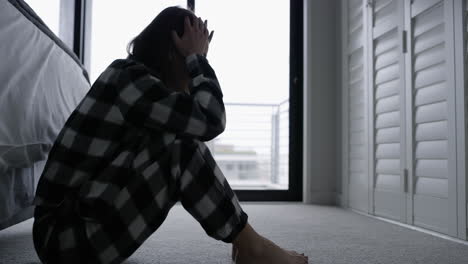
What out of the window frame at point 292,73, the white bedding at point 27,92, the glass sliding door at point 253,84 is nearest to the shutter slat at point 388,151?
the window frame at point 292,73

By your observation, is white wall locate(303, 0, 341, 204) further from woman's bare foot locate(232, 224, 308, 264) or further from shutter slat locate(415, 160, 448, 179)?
woman's bare foot locate(232, 224, 308, 264)

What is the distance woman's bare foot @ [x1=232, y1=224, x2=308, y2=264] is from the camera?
1.00 m

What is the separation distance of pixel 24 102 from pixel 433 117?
1541 mm

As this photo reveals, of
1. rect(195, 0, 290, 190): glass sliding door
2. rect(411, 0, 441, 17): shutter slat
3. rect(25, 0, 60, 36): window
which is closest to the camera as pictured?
rect(411, 0, 441, 17): shutter slat

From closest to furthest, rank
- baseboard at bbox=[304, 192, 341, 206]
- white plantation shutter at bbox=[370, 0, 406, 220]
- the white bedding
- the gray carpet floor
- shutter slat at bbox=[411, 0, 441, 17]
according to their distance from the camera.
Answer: the white bedding, the gray carpet floor, shutter slat at bbox=[411, 0, 441, 17], white plantation shutter at bbox=[370, 0, 406, 220], baseboard at bbox=[304, 192, 341, 206]

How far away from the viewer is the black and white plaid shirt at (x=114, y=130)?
0.87 meters

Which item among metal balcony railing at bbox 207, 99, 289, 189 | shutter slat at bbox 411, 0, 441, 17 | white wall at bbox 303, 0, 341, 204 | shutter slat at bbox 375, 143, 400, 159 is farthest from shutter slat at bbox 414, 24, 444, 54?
metal balcony railing at bbox 207, 99, 289, 189

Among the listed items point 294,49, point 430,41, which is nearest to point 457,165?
point 430,41

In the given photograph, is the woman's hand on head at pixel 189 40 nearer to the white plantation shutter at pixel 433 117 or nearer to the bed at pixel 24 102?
the bed at pixel 24 102

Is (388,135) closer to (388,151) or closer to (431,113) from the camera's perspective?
(388,151)

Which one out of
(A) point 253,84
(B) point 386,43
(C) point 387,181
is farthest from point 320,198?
(A) point 253,84

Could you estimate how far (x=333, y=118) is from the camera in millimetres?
3025

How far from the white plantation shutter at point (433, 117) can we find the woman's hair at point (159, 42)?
1.17 m

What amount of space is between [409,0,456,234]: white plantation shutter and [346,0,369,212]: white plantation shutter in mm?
555
